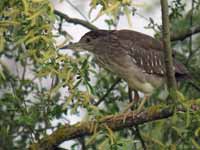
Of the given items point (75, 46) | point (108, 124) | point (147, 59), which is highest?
point (75, 46)

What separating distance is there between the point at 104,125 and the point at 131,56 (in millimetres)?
1056

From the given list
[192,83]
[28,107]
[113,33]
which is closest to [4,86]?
[28,107]

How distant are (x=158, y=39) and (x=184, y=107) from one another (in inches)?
56.4

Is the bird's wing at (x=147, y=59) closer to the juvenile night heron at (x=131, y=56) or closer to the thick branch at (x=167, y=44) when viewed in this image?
the juvenile night heron at (x=131, y=56)

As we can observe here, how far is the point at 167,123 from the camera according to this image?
4434 millimetres

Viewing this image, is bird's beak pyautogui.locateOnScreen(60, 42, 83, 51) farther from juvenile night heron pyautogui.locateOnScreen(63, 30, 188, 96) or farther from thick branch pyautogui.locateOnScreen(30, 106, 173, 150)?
thick branch pyautogui.locateOnScreen(30, 106, 173, 150)

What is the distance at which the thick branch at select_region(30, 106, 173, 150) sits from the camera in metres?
3.42

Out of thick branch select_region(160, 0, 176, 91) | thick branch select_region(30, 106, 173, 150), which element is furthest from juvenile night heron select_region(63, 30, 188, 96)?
thick branch select_region(160, 0, 176, 91)

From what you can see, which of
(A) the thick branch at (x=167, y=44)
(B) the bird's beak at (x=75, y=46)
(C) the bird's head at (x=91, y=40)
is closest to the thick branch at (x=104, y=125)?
(A) the thick branch at (x=167, y=44)

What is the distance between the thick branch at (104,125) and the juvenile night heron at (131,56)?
53cm

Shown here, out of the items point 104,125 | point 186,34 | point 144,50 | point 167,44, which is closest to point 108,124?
point 104,125

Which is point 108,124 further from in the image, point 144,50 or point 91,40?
point 144,50

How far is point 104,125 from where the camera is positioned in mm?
3416

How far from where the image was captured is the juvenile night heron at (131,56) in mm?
4297
